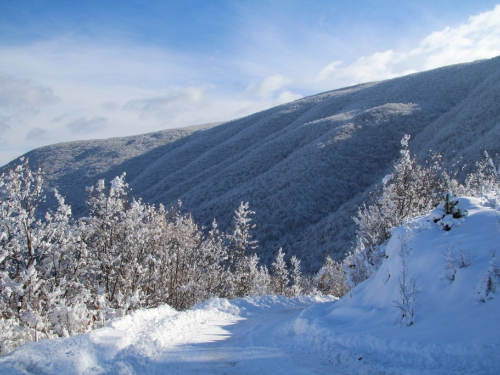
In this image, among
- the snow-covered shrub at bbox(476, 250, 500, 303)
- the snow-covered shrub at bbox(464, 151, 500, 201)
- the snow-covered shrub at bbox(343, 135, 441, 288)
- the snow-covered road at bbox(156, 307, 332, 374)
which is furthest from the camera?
the snow-covered shrub at bbox(343, 135, 441, 288)

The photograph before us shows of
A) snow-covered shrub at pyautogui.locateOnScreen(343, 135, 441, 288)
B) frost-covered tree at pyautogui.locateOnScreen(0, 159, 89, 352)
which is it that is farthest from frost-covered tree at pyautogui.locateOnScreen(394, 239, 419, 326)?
snow-covered shrub at pyautogui.locateOnScreen(343, 135, 441, 288)

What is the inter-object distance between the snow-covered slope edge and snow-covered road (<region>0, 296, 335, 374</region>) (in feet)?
2.23

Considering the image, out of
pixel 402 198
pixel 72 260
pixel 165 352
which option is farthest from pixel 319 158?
pixel 165 352

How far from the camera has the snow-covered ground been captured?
4.81 metres

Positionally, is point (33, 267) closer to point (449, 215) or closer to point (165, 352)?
point (165, 352)

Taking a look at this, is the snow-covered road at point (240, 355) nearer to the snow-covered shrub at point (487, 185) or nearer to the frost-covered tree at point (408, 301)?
the frost-covered tree at point (408, 301)

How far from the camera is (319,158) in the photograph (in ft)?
180

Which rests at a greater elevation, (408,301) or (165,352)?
(408,301)

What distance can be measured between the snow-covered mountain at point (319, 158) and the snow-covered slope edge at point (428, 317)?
30.7 ft

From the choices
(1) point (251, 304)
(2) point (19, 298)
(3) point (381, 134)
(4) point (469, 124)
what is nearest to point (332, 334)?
(2) point (19, 298)

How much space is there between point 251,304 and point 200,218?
35.1 meters

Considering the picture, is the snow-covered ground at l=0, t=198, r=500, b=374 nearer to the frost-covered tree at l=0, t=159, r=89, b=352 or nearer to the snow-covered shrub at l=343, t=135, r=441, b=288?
the frost-covered tree at l=0, t=159, r=89, b=352

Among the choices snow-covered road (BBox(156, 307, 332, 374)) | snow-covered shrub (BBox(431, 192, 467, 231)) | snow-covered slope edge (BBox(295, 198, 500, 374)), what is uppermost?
snow-covered shrub (BBox(431, 192, 467, 231))

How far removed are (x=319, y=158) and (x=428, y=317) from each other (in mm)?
50230
